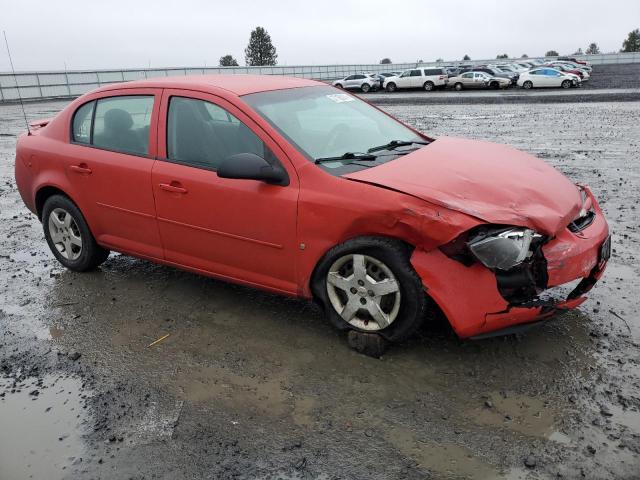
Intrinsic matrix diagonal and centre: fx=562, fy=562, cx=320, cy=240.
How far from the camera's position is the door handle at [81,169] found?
4.70 meters

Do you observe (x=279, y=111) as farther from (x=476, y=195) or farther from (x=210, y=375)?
(x=210, y=375)

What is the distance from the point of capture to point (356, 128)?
4.40 meters

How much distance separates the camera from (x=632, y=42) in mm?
107562

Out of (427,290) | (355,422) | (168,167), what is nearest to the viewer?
(355,422)

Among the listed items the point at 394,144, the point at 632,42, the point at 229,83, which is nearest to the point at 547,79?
the point at 394,144

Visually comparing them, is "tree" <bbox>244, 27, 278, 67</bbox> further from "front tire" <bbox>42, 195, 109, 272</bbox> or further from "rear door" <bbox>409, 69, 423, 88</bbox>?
"front tire" <bbox>42, 195, 109, 272</bbox>

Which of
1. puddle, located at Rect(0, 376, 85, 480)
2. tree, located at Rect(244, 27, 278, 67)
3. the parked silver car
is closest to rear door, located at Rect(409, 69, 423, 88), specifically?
the parked silver car

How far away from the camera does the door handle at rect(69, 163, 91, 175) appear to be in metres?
4.70

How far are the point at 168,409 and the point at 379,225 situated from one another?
1.62 metres

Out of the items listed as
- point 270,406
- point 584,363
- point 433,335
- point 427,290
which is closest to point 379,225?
point 427,290

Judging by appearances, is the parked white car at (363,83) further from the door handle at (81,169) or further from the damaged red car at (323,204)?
the door handle at (81,169)

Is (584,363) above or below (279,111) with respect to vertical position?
below

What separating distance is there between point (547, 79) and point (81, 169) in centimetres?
3336

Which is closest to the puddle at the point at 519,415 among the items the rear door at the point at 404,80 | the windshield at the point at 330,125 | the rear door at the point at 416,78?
the windshield at the point at 330,125
